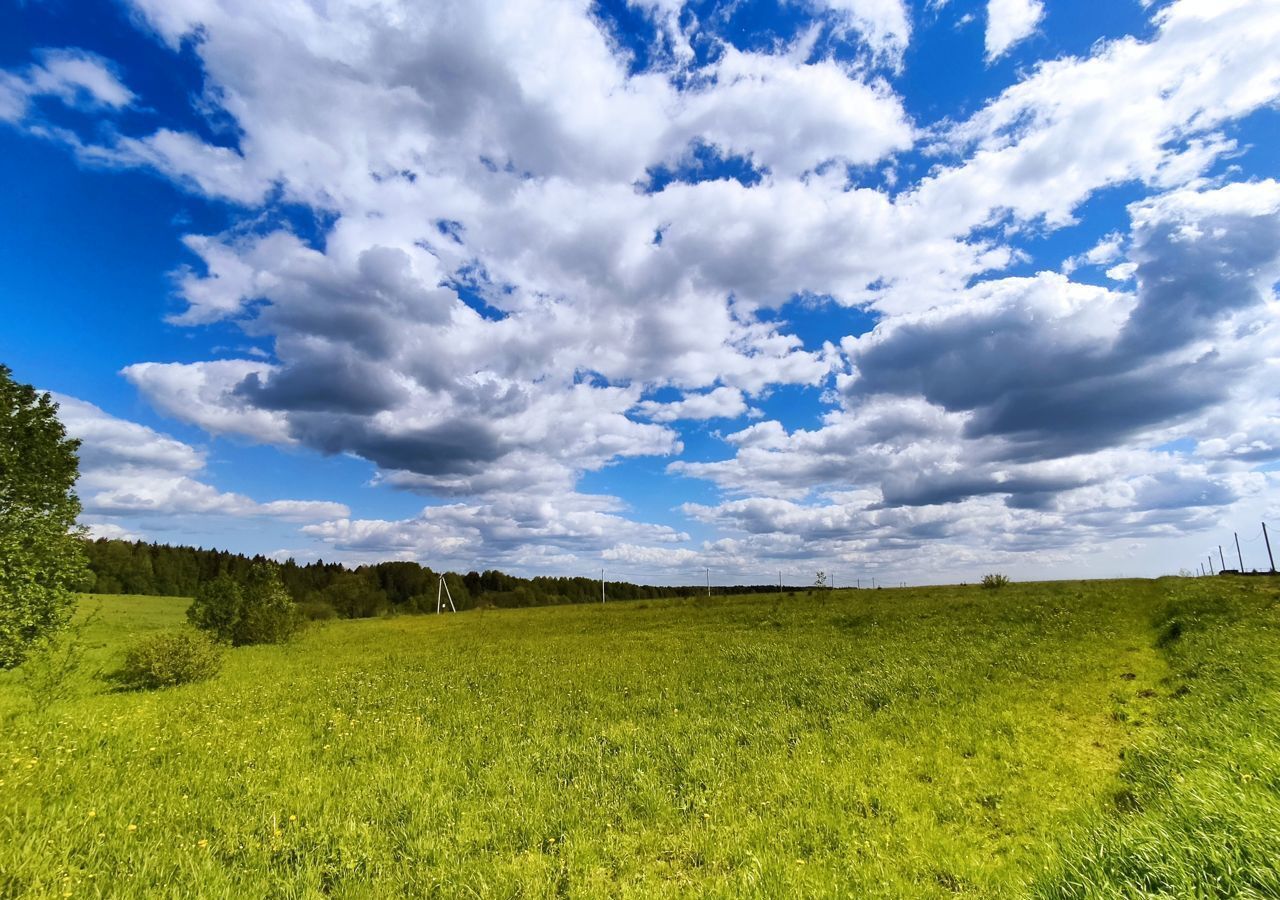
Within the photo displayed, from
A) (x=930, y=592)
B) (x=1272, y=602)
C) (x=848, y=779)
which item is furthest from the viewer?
(x=930, y=592)

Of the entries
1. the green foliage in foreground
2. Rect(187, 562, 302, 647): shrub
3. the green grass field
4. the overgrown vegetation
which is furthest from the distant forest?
the overgrown vegetation

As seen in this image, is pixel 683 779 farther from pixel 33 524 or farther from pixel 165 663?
pixel 33 524

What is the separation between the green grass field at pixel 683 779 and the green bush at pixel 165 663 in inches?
70.3

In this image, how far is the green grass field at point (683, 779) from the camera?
342 inches

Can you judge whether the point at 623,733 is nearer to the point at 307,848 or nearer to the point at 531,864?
the point at 531,864

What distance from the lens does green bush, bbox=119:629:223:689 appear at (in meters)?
27.4

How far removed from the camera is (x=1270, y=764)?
8914 mm

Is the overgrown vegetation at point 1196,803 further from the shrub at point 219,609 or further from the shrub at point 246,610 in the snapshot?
the shrub at point 219,609

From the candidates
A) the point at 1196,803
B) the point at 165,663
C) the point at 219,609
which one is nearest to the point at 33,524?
the point at 165,663

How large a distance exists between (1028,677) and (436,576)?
17224cm

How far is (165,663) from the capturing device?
90.2ft

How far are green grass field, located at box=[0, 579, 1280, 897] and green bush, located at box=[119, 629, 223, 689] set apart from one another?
1.79 metres

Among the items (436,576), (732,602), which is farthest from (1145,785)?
(436,576)

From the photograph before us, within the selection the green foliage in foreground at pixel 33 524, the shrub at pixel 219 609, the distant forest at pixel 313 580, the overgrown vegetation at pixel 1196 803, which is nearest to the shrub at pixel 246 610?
the shrub at pixel 219 609
